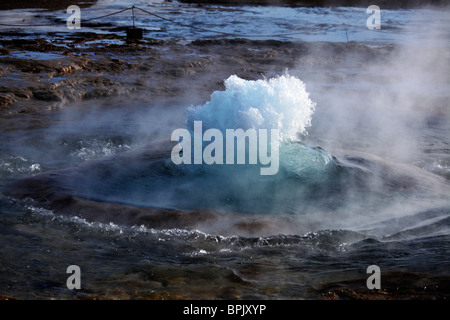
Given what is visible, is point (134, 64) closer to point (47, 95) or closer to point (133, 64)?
point (133, 64)

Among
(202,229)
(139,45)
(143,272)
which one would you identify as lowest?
(143,272)

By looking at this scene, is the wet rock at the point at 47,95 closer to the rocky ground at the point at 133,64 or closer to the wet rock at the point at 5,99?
the rocky ground at the point at 133,64

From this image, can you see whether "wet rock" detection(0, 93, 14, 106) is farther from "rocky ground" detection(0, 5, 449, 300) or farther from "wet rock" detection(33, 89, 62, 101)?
"wet rock" detection(33, 89, 62, 101)

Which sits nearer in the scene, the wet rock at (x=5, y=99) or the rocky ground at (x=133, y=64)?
the wet rock at (x=5, y=99)

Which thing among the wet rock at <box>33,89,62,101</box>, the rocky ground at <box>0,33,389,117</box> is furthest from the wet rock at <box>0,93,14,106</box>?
the wet rock at <box>33,89,62,101</box>

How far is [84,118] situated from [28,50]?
4.36m

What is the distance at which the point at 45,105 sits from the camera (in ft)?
22.0

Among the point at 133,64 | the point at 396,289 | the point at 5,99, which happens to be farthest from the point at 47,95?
the point at 396,289

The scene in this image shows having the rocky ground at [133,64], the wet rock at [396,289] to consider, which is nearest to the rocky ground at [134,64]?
the rocky ground at [133,64]

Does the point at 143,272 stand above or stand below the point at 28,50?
below

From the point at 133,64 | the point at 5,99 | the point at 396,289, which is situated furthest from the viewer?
the point at 133,64

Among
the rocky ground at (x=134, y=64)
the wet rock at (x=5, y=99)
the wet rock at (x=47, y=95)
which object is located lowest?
the wet rock at (x=5, y=99)
